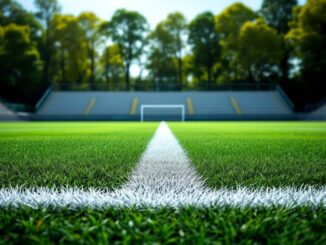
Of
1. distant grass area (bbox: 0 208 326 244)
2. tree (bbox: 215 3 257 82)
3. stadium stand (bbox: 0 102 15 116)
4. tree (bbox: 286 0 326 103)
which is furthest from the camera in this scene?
tree (bbox: 215 3 257 82)

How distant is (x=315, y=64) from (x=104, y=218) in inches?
1347

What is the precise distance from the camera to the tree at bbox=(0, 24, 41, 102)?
110ft

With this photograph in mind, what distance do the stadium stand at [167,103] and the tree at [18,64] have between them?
2.68 meters

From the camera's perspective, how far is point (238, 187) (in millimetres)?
1990

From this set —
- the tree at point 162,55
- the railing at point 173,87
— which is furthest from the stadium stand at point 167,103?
the tree at point 162,55

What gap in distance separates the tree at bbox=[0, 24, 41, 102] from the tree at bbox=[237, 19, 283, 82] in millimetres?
20858

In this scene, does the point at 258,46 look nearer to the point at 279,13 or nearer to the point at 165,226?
the point at 279,13

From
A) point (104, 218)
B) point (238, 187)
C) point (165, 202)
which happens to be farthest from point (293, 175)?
point (104, 218)

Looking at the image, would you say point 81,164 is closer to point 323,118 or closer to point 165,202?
point 165,202

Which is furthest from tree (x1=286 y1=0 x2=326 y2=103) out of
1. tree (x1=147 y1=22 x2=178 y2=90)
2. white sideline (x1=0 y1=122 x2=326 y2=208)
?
white sideline (x1=0 y1=122 x2=326 y2=208)

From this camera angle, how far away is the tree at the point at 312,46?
106 ft

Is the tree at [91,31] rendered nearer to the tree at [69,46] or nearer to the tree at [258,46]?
the tree at [69,46]

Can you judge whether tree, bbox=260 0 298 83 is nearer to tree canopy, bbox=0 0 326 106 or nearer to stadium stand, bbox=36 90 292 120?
tree canopy, bbox=0 0 326 106

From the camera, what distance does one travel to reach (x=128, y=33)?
42.8 m
